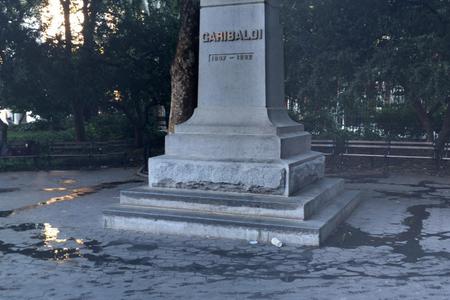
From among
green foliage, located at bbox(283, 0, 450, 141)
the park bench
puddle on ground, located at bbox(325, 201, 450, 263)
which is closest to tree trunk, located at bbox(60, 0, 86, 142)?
green foliage, located at bbox(283, 0, 450, 141)

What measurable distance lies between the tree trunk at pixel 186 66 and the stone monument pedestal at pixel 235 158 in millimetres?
4009

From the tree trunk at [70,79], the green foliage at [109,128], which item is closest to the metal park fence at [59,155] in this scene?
the tree trunk at [70,79]

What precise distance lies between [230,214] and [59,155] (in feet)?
34.0

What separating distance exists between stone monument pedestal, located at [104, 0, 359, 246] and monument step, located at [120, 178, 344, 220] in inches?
0.6

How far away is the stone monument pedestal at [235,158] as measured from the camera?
7.54 meters

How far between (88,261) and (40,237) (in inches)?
60.9

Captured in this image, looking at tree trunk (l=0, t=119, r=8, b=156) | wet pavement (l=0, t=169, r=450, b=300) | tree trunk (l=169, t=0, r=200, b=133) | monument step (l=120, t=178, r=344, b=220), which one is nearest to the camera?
wet pavement (l=0, t=169, r=450, b=300)

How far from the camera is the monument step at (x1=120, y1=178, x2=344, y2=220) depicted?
7.38m

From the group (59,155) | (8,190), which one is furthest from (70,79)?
(8,190)

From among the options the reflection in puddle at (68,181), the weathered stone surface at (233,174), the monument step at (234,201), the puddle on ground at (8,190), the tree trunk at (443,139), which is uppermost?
the tree trunk at (443,139)

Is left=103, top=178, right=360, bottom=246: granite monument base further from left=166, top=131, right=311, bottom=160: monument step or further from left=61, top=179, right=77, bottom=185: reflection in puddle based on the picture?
left=61, top=179, right=77, bottom=185: reflection in puddle

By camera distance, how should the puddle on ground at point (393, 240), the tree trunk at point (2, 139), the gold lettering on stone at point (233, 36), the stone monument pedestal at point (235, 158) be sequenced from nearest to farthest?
the puddle on ground at point (393, 240)
the stone monument pedestal at point (235, 158)
the gold lettering on stone at point (233, 36)
the tree trunk at point (2, 139)

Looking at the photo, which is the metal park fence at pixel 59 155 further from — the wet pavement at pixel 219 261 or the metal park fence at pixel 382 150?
the wet pavement at pixel 219 261

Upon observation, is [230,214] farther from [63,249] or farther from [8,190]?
[8,190]
